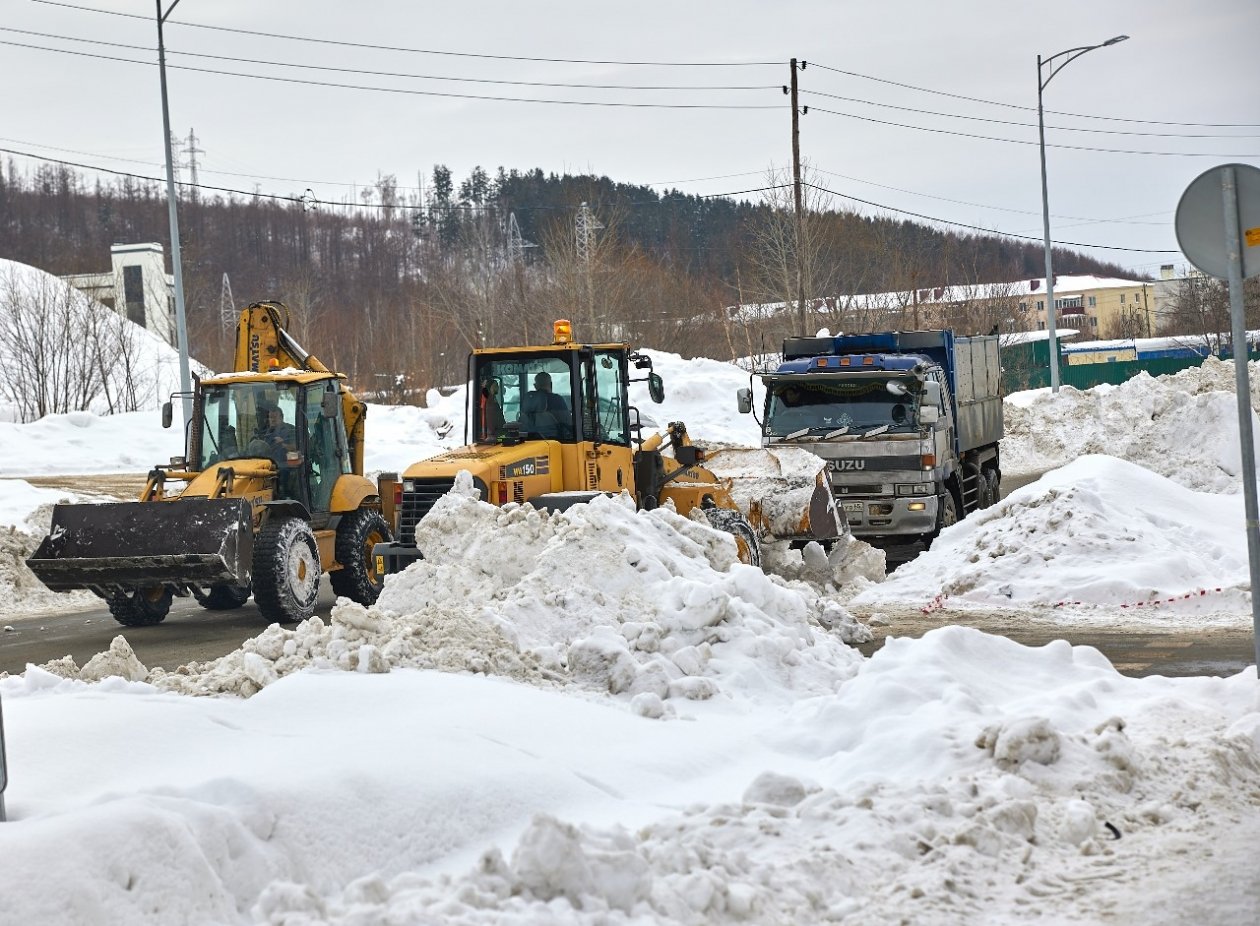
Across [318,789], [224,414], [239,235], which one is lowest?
[318,789]

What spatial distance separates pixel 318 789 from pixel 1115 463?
13485 mm

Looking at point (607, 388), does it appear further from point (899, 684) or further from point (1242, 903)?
point (1242, 903)

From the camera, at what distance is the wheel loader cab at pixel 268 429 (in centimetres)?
1485

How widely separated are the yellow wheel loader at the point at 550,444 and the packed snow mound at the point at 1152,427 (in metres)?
7.12

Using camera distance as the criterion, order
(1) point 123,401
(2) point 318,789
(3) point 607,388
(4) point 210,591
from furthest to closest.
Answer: (1) point 123,401 → (4) point 210,591 → (3) point 607,388 → (2) point 318,789

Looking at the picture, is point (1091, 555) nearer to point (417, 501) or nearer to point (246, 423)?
point (417, 501)

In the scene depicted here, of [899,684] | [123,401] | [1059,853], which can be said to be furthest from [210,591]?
[123,401]

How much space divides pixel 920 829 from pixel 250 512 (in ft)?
29.6

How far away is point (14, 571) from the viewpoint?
17453 millimetres

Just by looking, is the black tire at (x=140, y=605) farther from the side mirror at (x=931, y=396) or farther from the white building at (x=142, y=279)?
the white building at (x=142, y=279)

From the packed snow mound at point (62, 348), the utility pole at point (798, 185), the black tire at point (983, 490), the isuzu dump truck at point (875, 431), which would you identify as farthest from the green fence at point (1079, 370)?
the isuzu dump truck at point (875, 431)

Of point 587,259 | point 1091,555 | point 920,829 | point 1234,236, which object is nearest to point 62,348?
point 587,259

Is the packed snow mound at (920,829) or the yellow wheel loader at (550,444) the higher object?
the yellow wheel loader at (550,444)

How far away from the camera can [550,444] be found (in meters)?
14.2
